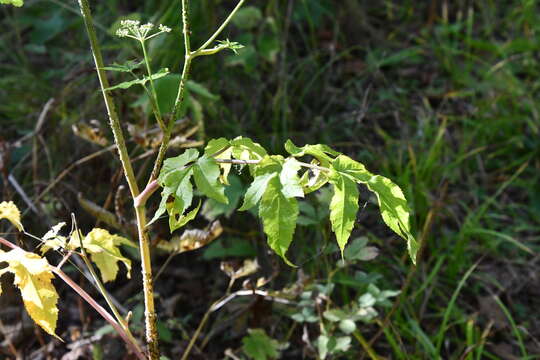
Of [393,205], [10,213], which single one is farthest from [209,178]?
[10,213]

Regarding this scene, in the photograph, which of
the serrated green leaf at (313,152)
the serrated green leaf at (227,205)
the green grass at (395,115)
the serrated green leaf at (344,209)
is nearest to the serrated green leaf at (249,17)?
the green grass at (395,115)

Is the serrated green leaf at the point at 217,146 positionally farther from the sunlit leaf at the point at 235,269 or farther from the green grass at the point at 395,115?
the green grass at the point at 395,115

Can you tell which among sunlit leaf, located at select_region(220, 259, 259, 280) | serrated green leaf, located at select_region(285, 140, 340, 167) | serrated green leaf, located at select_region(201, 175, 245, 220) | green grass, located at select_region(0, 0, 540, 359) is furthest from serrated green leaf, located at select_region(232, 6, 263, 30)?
serrated green leaf, located at select_region(285, 140, 340, 167)

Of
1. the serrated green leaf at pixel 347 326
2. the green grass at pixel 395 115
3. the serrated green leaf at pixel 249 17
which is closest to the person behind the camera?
the serrated green leaf at pixel 347 326

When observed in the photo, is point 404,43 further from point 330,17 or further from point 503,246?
point 503,246

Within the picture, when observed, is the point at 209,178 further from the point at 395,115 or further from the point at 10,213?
the point at 395,115

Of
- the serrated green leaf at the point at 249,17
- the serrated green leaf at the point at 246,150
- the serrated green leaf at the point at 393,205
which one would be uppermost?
the serrated green leaf at the point at 246,150
